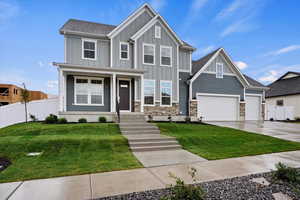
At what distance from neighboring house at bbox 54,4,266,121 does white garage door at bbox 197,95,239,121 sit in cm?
9

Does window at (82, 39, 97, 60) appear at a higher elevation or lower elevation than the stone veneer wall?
higher

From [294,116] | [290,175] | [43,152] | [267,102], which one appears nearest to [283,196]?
[290,175]

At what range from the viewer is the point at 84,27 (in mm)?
12531

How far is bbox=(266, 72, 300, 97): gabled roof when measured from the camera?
20.4m

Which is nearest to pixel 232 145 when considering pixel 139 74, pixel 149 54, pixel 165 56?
pixel 139 74

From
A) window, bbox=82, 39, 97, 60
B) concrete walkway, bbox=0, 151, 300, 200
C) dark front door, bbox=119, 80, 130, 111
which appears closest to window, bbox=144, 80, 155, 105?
dark front door, bbox=119, 80, 130, 111

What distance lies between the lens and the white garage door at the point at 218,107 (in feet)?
46.4

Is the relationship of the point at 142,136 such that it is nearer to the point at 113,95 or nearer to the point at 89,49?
the point at 113,95

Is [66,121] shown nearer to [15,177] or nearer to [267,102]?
[15,177]

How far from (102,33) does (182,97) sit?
791 cm

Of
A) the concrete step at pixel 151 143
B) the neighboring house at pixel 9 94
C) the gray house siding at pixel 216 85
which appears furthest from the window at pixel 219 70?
the neighboring house at pixel 9 94

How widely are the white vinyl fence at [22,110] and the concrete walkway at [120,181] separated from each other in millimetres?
9843

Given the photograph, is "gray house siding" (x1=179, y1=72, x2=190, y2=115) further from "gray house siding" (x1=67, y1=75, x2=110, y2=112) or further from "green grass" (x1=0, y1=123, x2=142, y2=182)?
"green grass" (x1=0, y1=123, x2=142, y2=182)

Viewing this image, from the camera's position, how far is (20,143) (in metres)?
6.08
